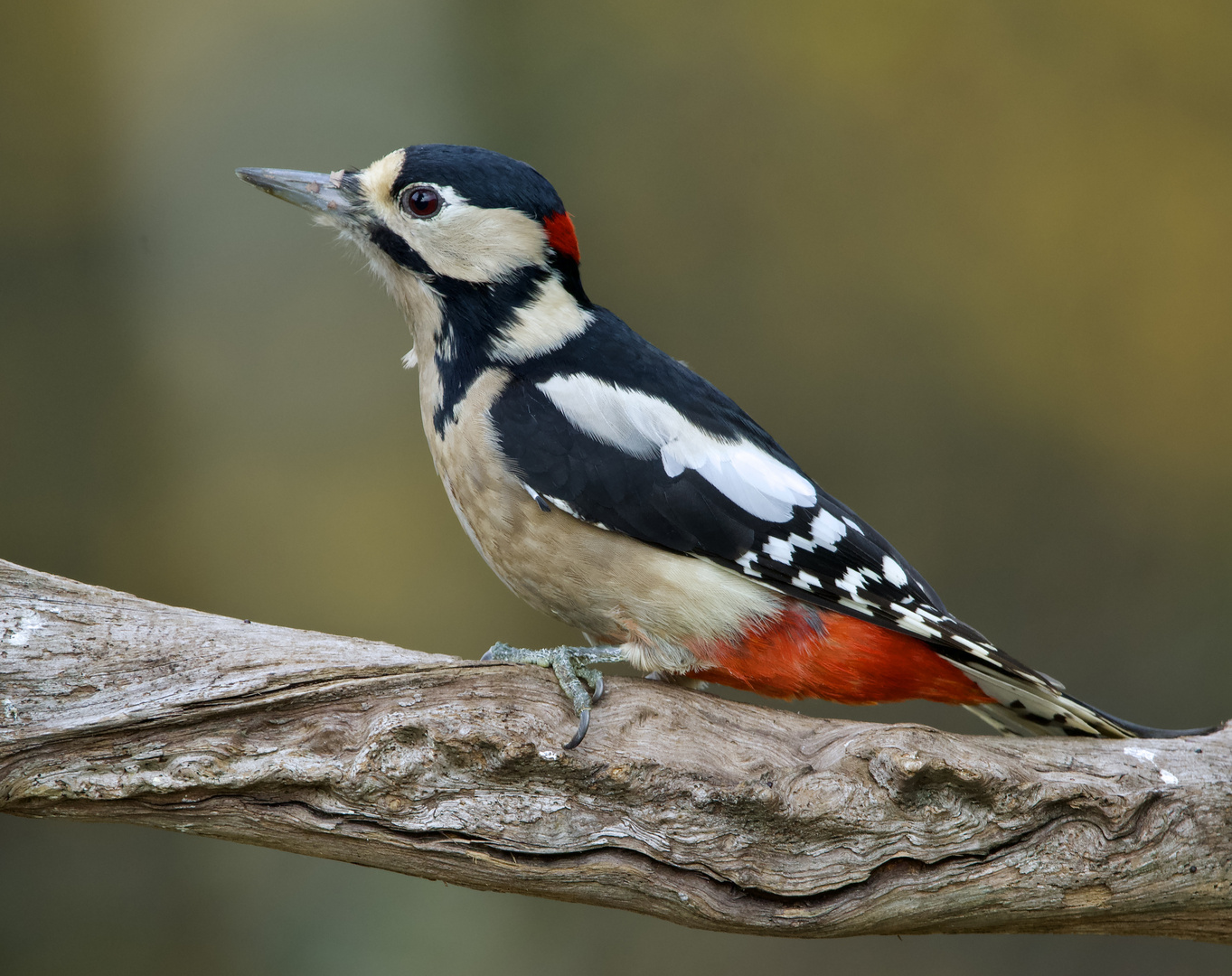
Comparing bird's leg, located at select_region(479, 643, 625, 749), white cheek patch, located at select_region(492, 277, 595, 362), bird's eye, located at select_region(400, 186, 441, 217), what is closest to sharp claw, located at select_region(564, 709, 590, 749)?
bird's leg, located at select_region(479, 643, 625, 749)

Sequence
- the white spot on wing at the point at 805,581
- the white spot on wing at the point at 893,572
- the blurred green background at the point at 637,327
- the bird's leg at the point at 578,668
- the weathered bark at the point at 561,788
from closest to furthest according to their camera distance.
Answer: the weathered bark at the point at 561,788 < the bird's leg at the point at 578,668 < the white spot on wing at the point at 805,581 < the white spot on wing at the point at 893,572 < the blurred green background at the point at 637,327

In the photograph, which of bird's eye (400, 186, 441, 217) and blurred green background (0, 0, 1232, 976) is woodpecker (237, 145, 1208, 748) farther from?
blurred green background (0, 0, 1232, 976)

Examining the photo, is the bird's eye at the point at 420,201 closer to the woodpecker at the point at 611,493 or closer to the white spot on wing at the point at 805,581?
the woodpecker at the point at 611,493

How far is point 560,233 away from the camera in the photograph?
83.4 inches

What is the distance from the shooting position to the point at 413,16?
11.7 feet

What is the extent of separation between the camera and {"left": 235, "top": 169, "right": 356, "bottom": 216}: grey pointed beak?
2.12m

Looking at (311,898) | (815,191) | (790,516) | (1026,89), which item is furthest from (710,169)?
(311,898)

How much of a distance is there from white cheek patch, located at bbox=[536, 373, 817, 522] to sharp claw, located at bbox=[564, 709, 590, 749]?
1.57 ft

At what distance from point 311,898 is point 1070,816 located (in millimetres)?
2593

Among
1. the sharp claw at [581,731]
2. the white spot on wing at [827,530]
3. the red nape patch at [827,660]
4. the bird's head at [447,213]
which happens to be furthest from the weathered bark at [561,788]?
the bird's head at [447,213]

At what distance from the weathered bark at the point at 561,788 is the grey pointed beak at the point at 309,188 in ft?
2.85

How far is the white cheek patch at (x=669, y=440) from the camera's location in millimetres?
1969

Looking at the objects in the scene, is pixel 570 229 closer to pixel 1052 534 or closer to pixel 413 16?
pixel 413 16

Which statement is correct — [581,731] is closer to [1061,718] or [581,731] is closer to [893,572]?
[893,572]
